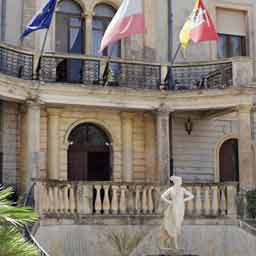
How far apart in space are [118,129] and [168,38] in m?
3.75

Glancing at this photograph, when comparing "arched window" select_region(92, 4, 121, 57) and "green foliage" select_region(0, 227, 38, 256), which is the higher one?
"arched window" select_region(92, 4, 121, 57)

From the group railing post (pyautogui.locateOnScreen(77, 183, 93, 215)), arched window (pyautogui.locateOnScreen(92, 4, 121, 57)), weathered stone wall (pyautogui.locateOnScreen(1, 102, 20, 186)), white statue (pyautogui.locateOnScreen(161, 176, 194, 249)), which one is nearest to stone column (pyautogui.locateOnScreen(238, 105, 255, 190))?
white statue (pyautogui.locateOnScreen(161, 176, 194, 249))

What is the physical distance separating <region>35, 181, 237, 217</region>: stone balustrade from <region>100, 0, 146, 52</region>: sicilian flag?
157 inches

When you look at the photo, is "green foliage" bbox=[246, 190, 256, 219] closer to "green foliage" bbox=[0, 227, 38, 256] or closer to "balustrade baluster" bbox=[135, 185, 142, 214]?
"balustrade baluster" bbox=[135, 185, 142, 214]

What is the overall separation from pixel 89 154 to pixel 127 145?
50.3 inches

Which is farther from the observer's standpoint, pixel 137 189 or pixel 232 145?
pixel 232 145

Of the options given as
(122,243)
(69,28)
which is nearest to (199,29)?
(69,28)

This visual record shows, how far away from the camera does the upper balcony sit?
68.0ft

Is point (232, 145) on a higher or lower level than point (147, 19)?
lower

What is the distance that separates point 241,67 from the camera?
830 inches

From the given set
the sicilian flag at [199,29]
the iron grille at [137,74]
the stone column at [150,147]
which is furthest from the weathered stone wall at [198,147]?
the sicilian flag at [199,29]

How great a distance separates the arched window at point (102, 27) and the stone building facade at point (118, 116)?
0.04 m

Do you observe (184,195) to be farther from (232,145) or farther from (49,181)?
(232,145)

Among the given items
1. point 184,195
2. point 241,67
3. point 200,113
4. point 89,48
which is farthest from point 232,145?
point 184,195
